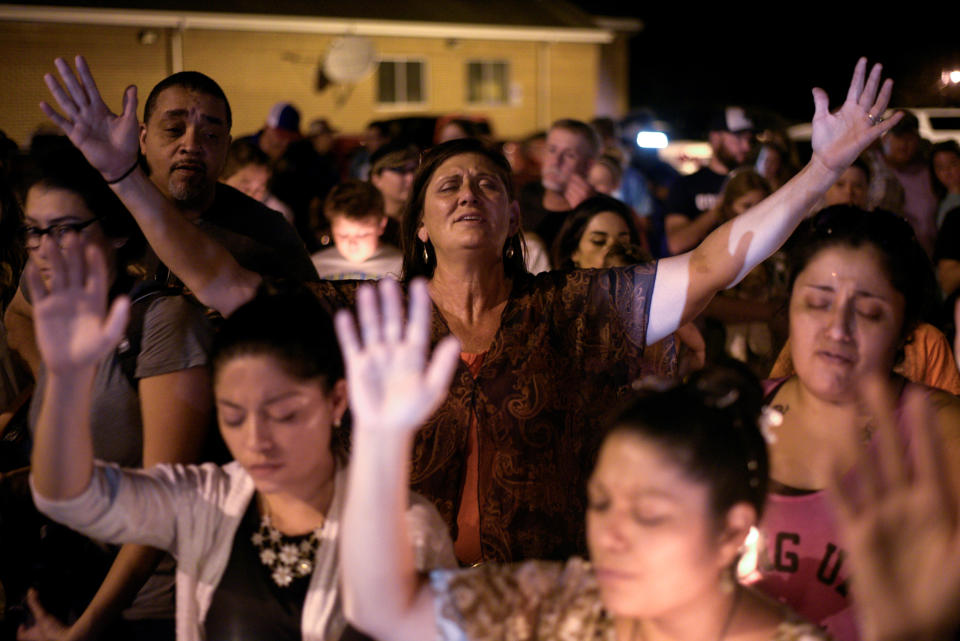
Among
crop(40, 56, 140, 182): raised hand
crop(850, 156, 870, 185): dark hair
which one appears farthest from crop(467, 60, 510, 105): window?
crop(40, 56, 140, 182): raised hand

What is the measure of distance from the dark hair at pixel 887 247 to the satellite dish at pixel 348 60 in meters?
18.1

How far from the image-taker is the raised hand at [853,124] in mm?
2664

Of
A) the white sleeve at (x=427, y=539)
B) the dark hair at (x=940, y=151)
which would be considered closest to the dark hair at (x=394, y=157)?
the dark hair at (x=940, y=151)

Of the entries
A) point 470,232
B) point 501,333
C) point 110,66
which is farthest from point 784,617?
point 110,66

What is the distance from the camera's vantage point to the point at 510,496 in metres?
2.85

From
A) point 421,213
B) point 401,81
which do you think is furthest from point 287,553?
point 401,81

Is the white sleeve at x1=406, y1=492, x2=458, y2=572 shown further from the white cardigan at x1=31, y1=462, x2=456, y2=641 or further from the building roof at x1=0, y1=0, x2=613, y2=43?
the building roof at x1=0, y1=0, x2=613, y2=43

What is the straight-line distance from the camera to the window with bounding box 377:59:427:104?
69.5 feet

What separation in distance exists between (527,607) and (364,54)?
19.0 m

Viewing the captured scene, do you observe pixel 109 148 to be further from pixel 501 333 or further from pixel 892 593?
pixel 892 593

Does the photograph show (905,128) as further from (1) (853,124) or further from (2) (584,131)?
(1) (853,124)

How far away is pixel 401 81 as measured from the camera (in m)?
21.5

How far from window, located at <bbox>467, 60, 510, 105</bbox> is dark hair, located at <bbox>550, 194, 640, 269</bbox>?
59.2 ft

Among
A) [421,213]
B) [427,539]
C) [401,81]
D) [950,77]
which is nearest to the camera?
[427,539]
